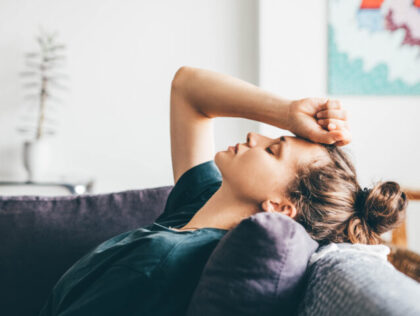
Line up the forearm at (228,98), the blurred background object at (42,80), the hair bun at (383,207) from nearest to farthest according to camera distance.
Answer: the hair bun at (383,207) → the forearm at (228,98) → the blurred background object at (42,80)

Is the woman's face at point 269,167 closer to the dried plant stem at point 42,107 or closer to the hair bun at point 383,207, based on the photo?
the hair bun at point 383,207

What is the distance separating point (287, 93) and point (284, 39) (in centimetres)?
36

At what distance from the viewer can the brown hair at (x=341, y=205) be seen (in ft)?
3.23

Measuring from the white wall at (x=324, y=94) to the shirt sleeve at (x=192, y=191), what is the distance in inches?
63.3

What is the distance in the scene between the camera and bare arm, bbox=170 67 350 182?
119 centimetres

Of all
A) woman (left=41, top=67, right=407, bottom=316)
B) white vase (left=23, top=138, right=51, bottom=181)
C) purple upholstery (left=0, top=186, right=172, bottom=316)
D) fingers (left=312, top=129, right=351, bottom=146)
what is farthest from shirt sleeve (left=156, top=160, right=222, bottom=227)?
white vase (left=23, top=138, right=51, bottom=181)

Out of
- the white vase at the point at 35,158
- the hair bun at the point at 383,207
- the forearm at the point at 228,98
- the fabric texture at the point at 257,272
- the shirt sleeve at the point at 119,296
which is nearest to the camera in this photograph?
the fabric texture at the point at 257,272

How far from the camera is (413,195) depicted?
8.39 feet

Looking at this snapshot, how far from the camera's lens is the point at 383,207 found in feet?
3.19

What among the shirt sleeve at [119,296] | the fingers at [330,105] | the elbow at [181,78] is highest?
the elbow at [181,78]

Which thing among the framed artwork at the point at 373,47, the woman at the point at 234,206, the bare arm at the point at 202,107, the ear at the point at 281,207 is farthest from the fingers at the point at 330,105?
the framed artwork at the point at 373,47

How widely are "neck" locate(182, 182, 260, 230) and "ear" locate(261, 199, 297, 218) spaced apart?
4cm

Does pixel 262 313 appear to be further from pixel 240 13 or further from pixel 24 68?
pixel 24 68

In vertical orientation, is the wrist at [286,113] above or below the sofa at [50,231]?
above
